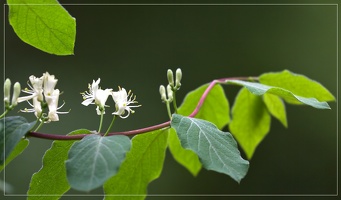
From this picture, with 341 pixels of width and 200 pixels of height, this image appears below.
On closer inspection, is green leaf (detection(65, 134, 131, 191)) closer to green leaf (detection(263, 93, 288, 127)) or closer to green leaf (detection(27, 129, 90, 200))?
green leaf (detection(27, 129, 90, 200))

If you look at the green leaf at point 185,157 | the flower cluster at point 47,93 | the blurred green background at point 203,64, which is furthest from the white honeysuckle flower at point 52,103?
the blurred green background at point 203,64

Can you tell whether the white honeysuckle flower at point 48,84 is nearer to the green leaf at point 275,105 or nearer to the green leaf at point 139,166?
the green leaf at point 139,166

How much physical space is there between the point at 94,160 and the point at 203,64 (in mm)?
3272

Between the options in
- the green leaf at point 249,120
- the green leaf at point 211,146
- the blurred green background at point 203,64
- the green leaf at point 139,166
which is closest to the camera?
the green leaf at point 211,146

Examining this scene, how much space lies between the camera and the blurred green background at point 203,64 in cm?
352

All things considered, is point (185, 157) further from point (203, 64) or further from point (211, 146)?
point (203, 64)

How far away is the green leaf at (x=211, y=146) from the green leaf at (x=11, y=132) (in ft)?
0.76

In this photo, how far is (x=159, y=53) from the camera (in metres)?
3.95

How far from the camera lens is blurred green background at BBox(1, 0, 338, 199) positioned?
11.6 ft

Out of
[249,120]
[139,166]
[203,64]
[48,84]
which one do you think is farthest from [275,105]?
[203,64]

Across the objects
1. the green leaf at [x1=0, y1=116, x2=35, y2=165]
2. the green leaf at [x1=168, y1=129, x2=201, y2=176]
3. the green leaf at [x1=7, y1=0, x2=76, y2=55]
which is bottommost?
the green leaf at [x1=168, y1=129, x2=201, y2=176]

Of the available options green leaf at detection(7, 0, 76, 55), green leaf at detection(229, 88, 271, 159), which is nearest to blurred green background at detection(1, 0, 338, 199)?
green leaf at detection(229, 88, 271, 159)

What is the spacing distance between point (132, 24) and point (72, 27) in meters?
3.20

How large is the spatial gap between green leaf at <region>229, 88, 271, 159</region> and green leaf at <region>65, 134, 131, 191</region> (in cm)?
69
